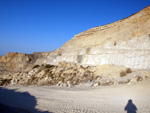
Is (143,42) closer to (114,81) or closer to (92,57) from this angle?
(114,81)

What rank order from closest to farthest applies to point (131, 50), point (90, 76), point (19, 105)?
point (19, 105) < point (131, 50) < point (90, 76)

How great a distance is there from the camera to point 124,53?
15.5 metres

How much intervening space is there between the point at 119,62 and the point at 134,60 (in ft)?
6.55

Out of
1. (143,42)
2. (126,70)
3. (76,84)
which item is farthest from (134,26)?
(76,84)

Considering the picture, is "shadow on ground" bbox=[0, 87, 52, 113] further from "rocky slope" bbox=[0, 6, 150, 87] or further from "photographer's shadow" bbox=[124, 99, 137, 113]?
"rocky slope" bbox=[0, 6, 150, 87]

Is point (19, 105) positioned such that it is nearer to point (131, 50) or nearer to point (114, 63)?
point (114, 63)

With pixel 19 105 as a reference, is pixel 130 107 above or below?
above

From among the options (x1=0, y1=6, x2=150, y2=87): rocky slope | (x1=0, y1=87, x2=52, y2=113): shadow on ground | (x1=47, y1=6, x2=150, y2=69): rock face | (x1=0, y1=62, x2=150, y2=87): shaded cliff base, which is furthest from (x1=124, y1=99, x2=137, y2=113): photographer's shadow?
(x1=47, y1=6, x2=150, y2=69): rock face

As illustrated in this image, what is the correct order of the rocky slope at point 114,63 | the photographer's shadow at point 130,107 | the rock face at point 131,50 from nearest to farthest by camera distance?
1. the photographer's shadow at point 130,107
2. the rocky slope at point 114,63
3. the rock face at point 131,50

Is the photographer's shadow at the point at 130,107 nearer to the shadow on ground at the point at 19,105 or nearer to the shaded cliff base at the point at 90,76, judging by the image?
the shaded cliff base at the point at 90,76

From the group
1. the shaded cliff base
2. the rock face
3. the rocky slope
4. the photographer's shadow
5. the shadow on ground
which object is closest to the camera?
the photographer's shadow

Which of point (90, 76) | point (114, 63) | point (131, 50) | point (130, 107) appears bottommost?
point (130, 107)

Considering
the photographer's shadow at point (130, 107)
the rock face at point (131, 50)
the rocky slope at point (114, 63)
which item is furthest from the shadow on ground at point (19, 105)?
the rock face at point (131, 50)

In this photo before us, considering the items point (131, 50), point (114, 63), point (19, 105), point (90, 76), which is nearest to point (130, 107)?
point (19, 105)
